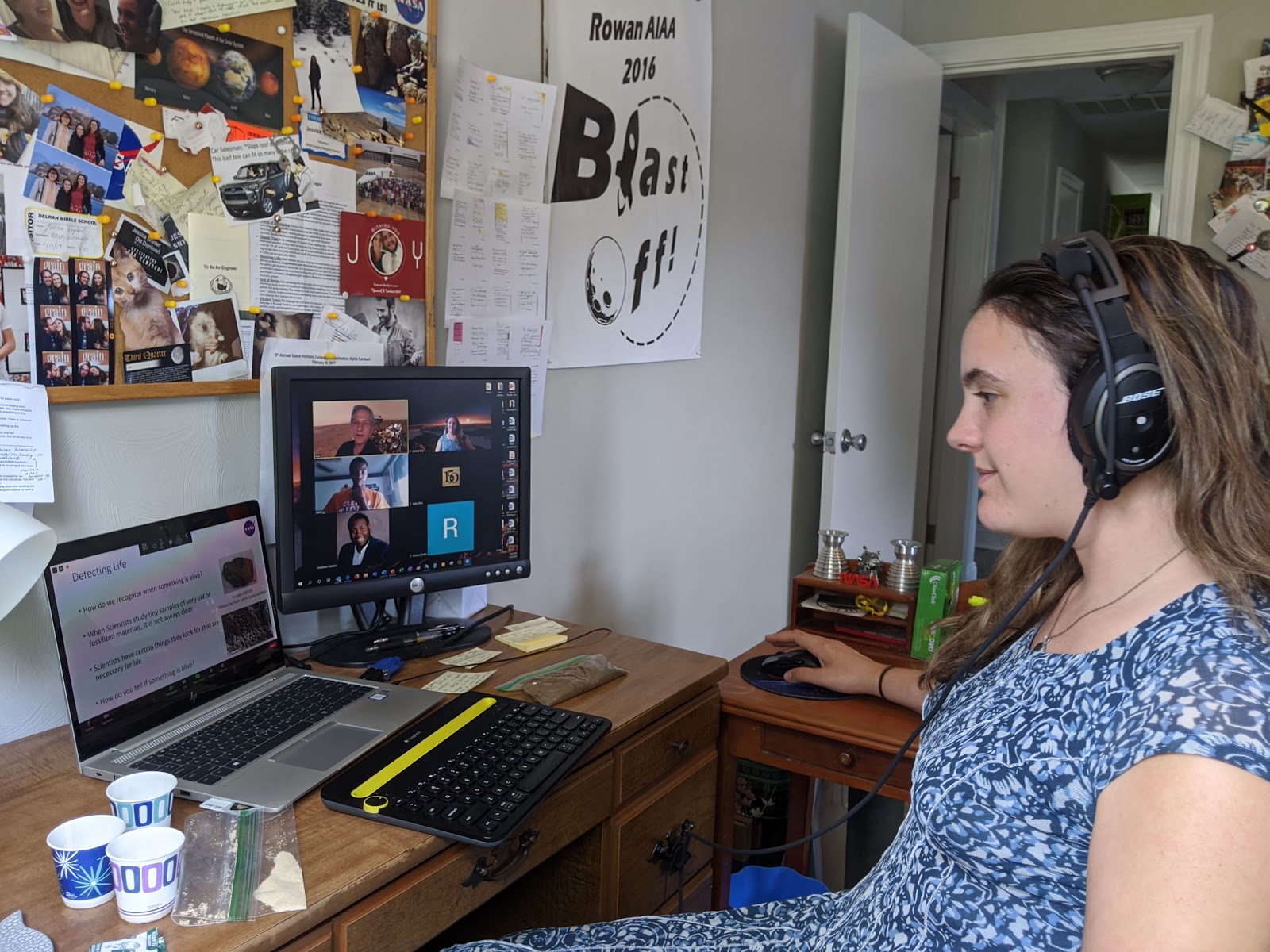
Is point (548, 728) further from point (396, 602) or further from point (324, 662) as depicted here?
point (396, 602)

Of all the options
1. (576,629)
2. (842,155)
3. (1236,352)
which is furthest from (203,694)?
(842,155)

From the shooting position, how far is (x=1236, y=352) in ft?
2.83

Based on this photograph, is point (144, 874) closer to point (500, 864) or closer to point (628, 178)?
point (500, 864)

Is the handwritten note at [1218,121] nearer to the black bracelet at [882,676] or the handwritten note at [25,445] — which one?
the black bracelet at [882,676]

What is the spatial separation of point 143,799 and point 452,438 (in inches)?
28.5

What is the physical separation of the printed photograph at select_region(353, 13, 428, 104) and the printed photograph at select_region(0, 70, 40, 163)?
0.50 m

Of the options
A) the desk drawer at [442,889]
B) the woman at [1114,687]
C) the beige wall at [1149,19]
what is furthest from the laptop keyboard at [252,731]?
the beige wall at [1149,19]

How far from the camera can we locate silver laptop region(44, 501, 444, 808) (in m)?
1.07

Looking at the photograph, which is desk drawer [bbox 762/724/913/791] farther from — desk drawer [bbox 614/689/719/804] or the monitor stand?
the monitor stand

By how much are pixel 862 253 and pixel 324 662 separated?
6.81ft

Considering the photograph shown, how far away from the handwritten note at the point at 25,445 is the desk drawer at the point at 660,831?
817mm

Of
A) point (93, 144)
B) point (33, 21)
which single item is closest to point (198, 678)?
point (93, 144)

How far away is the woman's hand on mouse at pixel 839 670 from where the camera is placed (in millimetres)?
1554

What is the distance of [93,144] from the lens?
4.00ft
